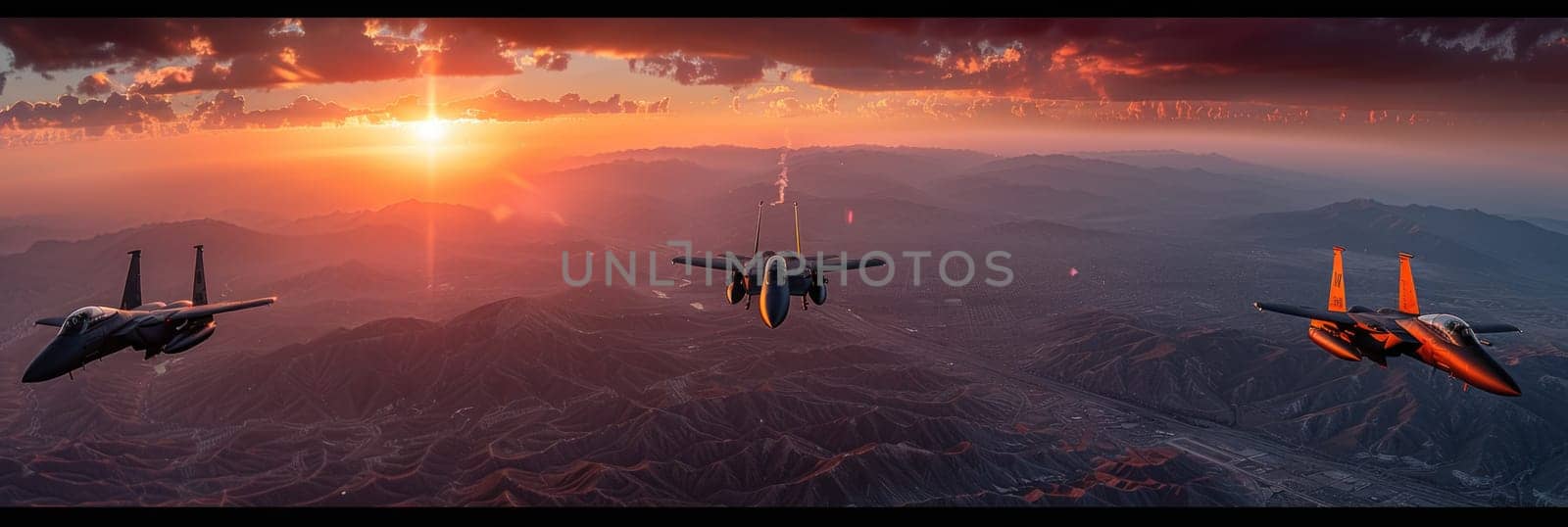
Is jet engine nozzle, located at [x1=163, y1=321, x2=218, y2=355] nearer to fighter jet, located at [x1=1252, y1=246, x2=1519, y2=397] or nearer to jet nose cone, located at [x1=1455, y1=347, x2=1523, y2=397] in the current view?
fighter jet, located at [x1=1252, y1=246, x2=1519, y2=397]

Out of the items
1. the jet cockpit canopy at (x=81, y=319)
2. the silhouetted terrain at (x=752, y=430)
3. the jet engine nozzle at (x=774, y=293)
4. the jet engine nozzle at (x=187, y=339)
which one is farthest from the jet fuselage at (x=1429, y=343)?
the silhouetted terrain at (x=752, y=430)

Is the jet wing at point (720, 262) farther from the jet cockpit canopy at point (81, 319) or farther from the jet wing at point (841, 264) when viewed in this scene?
the jet cockpit canopy at point (81, 319)

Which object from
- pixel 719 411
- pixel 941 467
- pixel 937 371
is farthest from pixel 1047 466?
pixel 719 411

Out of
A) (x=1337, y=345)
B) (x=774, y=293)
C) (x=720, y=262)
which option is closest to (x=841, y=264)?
(x=774, y=293)

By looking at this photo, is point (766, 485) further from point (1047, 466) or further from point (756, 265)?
point (756, 265)

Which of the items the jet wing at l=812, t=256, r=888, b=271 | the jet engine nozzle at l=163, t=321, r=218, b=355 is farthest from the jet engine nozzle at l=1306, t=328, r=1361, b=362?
the jet engine nozzle at l=163, t=321, r=218, b=355

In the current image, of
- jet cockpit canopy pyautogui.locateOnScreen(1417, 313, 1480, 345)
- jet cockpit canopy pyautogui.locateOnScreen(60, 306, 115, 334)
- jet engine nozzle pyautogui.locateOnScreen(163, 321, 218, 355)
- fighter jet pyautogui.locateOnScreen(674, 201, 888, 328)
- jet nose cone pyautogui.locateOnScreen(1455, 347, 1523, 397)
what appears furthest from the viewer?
fighter jet pyautogui.locateOnScreen(674, 201, 888, 328)
